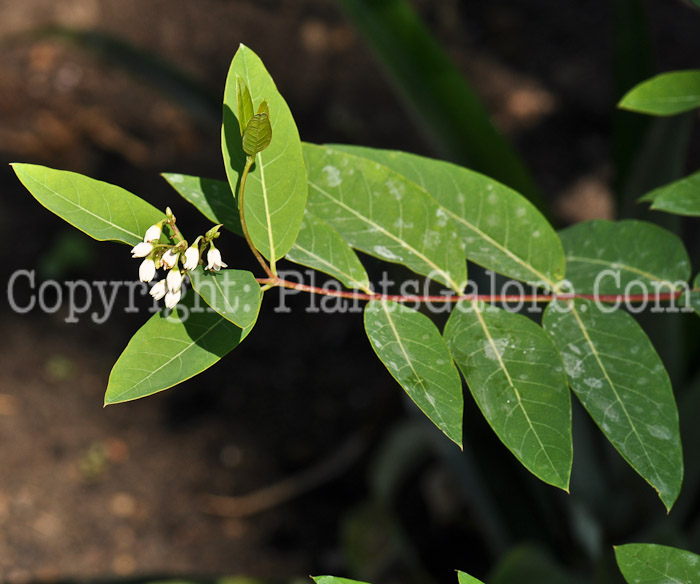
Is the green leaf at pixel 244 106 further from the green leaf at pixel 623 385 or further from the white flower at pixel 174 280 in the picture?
the green leaf at pixel 623 385

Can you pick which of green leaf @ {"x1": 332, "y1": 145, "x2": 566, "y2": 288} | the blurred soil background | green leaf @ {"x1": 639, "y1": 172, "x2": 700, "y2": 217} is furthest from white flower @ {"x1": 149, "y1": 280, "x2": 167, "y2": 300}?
the blurred soil background

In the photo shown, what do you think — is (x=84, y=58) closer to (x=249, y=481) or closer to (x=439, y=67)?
(x=249, y=481)

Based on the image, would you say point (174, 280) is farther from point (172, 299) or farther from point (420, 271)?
point (420, 271)

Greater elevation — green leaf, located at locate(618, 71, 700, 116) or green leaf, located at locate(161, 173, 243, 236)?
green leaf, located at locate(618, 71, 700, 116)

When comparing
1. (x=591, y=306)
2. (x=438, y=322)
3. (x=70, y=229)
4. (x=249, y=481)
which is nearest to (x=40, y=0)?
(x=70, y=229)

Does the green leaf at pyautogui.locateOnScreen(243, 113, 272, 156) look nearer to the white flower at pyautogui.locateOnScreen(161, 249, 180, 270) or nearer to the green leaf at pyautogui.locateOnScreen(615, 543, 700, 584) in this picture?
the white flower at pyautogui.locateOnScreen(161, 249, 180, 270)
